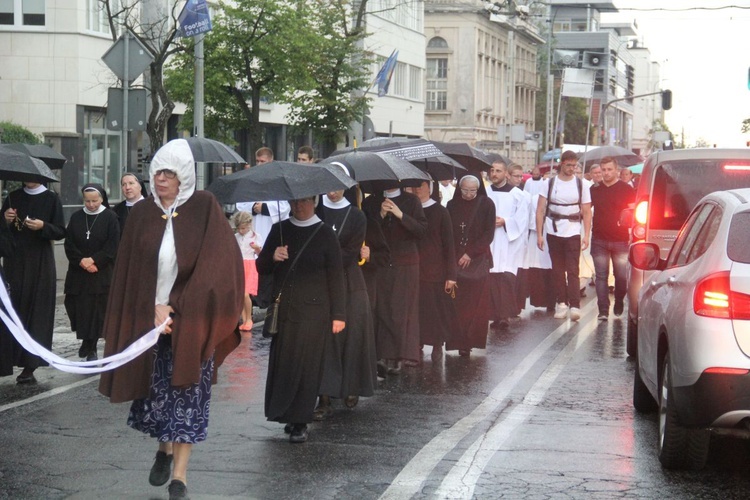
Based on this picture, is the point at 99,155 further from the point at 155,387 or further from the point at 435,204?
the point at 155,387

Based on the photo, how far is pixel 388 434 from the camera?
9.16 metres

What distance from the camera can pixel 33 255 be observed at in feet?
39.7

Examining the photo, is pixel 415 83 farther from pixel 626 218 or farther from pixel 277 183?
pixel 277 183

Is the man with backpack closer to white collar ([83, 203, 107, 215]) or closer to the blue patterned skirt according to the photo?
white collar ([83, 203, 107, 215])

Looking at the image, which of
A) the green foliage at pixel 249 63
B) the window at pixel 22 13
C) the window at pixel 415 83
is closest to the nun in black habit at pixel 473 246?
the green foliage at pixel 249 63

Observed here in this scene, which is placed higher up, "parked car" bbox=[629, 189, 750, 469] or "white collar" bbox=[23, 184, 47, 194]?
"white collar" bbox=[23, 184, 47, 194]

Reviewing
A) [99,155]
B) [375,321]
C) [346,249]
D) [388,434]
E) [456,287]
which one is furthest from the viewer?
[99,155]

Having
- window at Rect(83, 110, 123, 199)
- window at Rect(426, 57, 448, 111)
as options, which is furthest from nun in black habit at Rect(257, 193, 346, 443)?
window at Rect(426, 57, 448, 111)

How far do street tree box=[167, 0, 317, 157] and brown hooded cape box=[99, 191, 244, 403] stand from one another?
64.0ft

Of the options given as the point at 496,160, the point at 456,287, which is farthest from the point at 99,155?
the point at 456,287

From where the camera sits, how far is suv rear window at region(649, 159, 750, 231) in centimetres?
1244

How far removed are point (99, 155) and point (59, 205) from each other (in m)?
21.1

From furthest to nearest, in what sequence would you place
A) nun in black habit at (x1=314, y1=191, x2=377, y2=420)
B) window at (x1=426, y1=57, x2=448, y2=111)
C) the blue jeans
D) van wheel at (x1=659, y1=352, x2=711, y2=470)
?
window at (x1=426, y1=57, x2=448, y2=111), the blue jeans, nun in black habit at (x1=314, y1=191, x2=377, y2=420), van wheel at (x1=659, y1=352, x2=711, y2=470)

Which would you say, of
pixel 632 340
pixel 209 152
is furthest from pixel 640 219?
pixel 209 152
